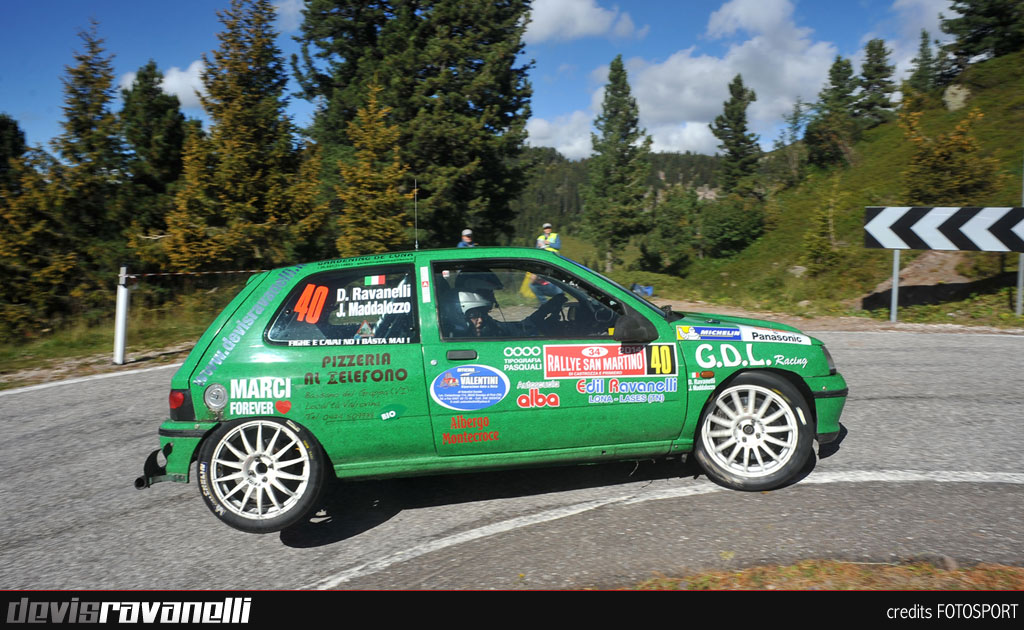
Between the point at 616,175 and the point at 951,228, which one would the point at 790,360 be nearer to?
the point at 951,228

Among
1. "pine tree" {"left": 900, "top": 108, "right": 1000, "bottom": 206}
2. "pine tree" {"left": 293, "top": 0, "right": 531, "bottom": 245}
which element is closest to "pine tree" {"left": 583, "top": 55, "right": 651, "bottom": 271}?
"pine tree" {"left": 293, "top": 0, "right": 531, "bottom": 245}

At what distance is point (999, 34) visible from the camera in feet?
145

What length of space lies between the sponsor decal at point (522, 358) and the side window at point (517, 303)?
0.34 feet

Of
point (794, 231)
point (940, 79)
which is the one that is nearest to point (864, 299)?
point (794, 231)

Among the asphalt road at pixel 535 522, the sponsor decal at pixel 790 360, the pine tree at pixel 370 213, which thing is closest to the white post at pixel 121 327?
the asphalt road at pixel 535 522

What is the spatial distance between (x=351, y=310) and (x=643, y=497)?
2.17 meters

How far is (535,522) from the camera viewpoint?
395 centimetres

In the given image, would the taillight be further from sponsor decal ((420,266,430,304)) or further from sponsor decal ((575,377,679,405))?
sponsor decal ((575,377,679,405))

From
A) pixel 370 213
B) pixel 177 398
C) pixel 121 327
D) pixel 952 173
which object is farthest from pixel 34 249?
pixel 952 173

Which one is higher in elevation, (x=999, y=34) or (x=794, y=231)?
(x=999, y=34)

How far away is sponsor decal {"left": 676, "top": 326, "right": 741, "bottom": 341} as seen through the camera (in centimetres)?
429

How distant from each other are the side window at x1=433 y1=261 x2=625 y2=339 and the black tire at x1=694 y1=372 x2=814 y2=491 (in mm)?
898

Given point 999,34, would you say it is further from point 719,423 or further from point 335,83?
point 719,423
